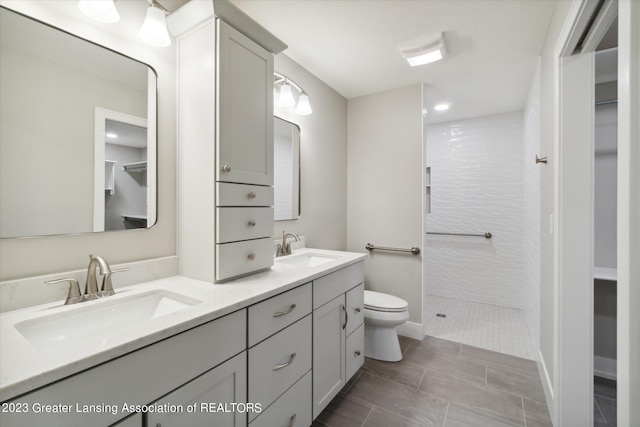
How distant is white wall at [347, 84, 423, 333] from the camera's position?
2582mm

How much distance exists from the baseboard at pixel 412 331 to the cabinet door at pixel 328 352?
113 centimetres

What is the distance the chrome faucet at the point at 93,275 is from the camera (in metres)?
1.05

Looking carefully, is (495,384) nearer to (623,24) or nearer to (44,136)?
(623,24)

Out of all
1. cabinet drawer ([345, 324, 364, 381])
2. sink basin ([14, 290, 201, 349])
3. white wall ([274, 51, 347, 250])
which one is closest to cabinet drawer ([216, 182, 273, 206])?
sink basin ([14, 290, 201, 349])

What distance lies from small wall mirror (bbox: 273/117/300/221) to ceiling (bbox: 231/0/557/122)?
0.57 metres

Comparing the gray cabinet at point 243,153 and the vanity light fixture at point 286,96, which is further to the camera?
the vanity light fixture at point 286,96

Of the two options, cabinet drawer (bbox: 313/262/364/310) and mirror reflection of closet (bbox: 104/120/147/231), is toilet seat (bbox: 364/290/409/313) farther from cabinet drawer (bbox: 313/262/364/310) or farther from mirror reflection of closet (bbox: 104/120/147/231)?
mirror reflection of closet (bbox: 104/120/147/231)

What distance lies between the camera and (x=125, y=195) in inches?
48.4

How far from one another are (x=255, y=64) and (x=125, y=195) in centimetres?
90

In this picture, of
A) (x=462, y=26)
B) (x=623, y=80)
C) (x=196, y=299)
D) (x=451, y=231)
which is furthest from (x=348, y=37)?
Answer: (x=451, y=231)

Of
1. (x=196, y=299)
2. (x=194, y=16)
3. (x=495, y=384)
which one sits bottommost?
(x=495, y=384)

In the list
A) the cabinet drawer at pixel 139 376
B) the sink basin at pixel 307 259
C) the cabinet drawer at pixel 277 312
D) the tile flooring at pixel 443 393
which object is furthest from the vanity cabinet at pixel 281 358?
the sink basin at pixel 307 259

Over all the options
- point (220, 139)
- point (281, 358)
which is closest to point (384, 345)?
point (281, 358)

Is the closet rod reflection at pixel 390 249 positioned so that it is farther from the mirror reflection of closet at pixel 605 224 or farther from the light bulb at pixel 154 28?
the light bulb at pixel 154 28
